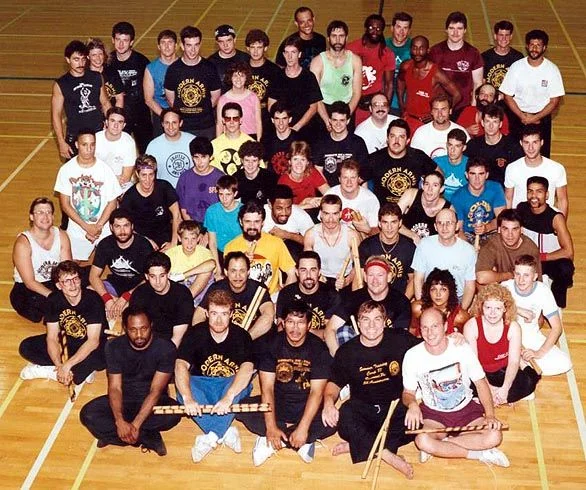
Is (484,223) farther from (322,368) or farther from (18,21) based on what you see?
(18,21)

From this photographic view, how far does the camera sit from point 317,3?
25141 mm

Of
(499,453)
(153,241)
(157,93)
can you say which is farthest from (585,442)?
(157,93)

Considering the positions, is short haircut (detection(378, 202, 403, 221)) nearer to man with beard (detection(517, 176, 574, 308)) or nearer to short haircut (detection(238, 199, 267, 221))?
short haircut (detection(238, 199, 267, 221))

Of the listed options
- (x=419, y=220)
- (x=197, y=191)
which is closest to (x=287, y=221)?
(x=197, y=191)

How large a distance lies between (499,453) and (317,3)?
17587 mm

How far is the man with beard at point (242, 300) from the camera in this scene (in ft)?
33.8

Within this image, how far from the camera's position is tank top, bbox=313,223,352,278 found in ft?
37.0

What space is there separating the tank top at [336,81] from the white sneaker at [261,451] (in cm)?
590

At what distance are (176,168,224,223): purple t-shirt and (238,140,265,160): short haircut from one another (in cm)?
40

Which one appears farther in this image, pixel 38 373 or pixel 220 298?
pixel 38 373

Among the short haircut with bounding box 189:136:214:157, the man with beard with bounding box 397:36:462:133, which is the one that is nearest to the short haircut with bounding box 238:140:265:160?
the short haircut with bounding box 189:136:214:157

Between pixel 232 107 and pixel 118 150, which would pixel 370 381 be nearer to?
pixel 232 107

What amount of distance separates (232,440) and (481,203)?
4.07 meters

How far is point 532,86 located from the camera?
13.9m
